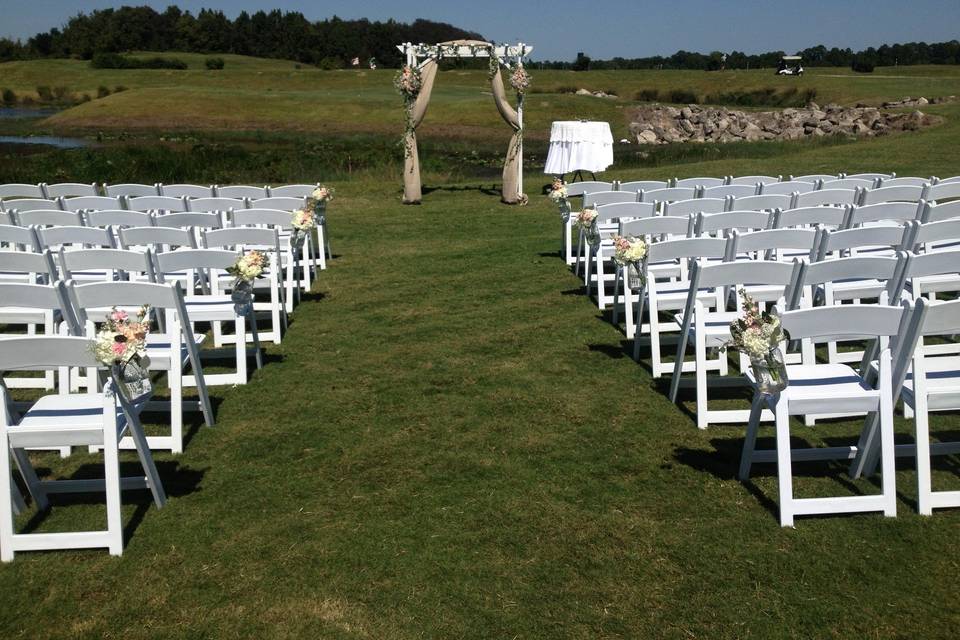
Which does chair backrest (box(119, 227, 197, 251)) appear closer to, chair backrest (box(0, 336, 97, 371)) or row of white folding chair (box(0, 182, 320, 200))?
row of white folding chair (box(0, 182, 320, 200))

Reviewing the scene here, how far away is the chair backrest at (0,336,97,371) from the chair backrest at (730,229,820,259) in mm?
4842

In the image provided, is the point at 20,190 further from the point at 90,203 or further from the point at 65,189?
the point at 90,203

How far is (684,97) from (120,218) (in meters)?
68.9

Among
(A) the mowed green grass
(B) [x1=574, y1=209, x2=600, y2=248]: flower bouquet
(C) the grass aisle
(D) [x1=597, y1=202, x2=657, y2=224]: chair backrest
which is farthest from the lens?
(A) the mowed green grass

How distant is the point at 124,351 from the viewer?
4.30 m

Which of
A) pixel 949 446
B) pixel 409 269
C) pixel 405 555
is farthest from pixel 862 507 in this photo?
pixel 409 269

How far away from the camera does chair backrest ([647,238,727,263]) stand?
659cm

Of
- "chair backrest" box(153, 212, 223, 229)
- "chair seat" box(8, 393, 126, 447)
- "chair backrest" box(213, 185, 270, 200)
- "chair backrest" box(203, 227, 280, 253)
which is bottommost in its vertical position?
"chair seat" box(8, 393, 126, 447)

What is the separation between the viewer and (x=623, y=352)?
761 cm

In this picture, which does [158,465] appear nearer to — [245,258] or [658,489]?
[245,258]

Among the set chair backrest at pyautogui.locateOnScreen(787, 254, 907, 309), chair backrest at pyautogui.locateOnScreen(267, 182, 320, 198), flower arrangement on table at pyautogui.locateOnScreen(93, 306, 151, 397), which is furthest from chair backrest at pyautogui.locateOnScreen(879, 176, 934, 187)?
flower arrangement on table at pyautogui.locateOnScreen(93, 306, 151, 397)

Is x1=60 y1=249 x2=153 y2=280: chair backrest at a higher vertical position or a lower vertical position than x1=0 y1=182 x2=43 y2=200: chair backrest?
lower

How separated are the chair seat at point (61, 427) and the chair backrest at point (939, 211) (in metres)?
7.84

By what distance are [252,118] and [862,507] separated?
5760 centimetres
